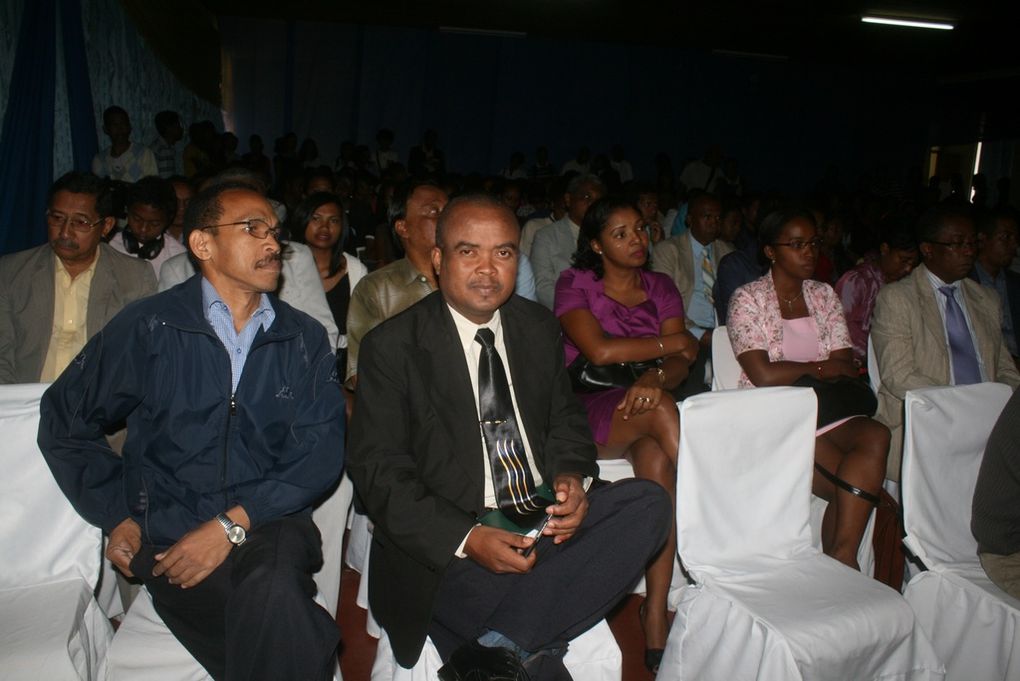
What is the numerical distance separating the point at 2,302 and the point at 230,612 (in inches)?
63.2

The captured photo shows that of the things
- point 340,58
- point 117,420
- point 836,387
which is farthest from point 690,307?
point 340,58

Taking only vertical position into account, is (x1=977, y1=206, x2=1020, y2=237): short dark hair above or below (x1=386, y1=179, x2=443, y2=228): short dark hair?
above

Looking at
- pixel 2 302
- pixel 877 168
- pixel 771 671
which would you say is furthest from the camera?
pixel 877 168

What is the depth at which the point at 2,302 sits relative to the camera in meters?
2.60

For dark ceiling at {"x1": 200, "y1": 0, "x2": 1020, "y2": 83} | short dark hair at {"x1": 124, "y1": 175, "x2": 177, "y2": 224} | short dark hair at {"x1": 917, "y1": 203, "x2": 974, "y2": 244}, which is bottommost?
short dark hair at {"x1": 124, "y1": 175, "x2": 177, "y2": 224}

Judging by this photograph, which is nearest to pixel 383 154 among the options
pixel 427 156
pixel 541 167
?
pixel 427 156

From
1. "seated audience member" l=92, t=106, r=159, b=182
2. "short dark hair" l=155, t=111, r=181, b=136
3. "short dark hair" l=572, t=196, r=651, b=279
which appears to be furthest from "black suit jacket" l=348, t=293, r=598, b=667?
"short dark hair" l=155, t=111, r=181, b=136

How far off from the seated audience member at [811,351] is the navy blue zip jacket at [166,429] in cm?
180

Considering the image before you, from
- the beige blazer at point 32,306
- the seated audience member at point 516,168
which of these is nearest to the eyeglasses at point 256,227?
the beige blazer at point 32,306

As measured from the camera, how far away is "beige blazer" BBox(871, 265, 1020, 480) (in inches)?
119

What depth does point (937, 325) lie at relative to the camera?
10.3 ft

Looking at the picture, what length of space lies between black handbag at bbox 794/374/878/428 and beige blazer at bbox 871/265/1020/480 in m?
A: 0.23

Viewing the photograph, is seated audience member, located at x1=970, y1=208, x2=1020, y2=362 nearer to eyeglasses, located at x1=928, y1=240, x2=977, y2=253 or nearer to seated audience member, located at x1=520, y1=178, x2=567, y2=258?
eyeglasses, located at x1=928, y1=240, x2=977, y2=253

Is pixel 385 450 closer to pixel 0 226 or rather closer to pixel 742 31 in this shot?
pixel 0 226
